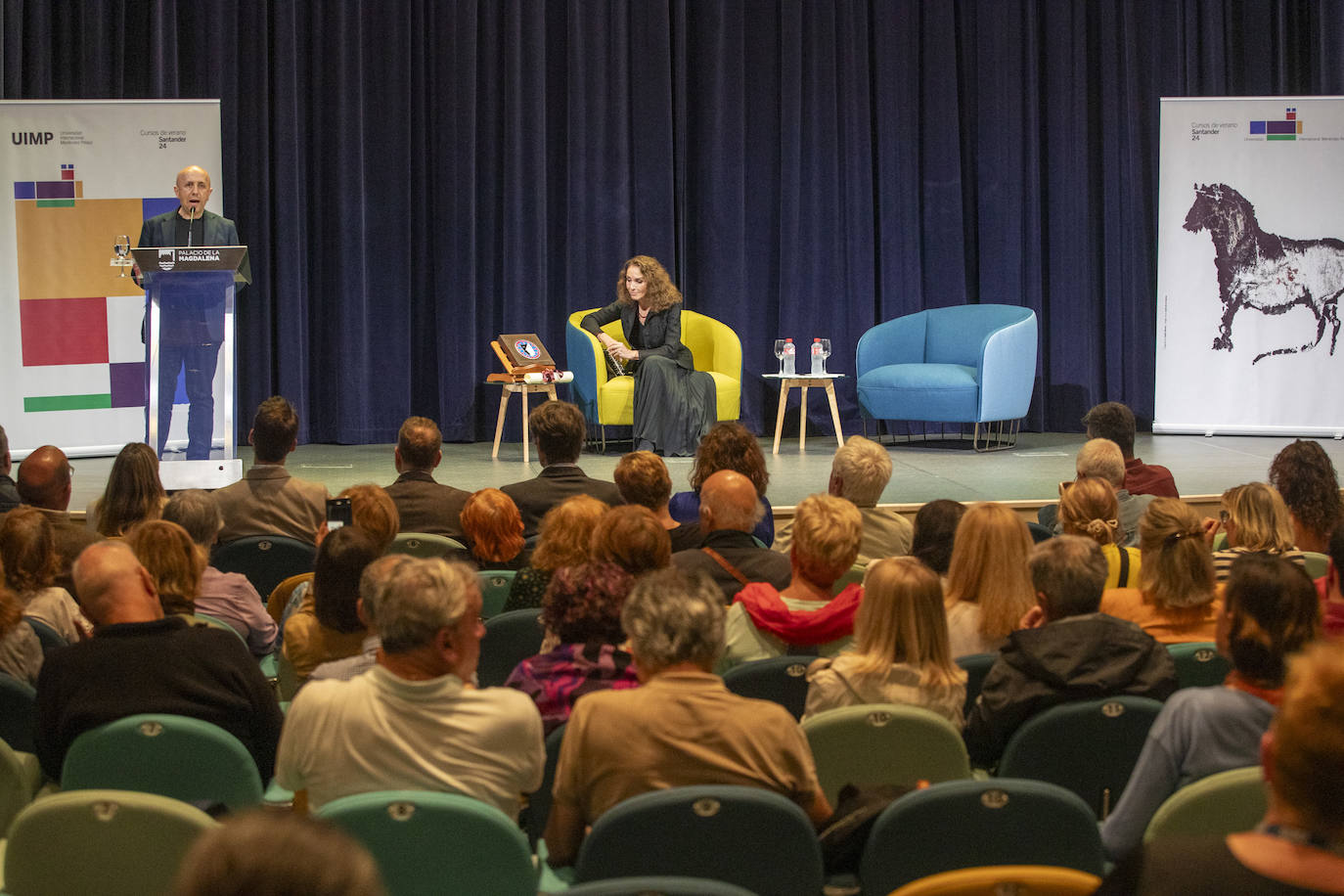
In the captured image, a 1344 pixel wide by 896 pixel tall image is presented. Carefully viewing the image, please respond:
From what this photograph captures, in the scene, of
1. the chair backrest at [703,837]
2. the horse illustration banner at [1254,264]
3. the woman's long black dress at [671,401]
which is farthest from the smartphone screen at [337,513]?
the horse illustration banner at [1254,264]

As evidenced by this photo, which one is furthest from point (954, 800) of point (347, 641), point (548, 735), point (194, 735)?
point (347, 641)

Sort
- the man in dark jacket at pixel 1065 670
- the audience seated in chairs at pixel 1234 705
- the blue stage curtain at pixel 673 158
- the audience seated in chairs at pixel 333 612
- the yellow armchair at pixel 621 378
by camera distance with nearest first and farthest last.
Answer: the audience seated in chairs at pixel 1234 705 → the man in dark jacket at pixel 1065 670 → the audience seated in chairs at pixel 333 612 → the yellow armchair at pixel 621 378 → the blue stage curtain at pixel 673 158

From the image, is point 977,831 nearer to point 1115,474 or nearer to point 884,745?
point 884,745

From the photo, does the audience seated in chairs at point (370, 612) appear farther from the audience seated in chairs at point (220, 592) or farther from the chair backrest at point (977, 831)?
the chair backrest at point (977, 831)

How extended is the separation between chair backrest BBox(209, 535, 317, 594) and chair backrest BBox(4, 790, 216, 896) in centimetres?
211

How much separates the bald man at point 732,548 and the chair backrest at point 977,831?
1270 millimetres

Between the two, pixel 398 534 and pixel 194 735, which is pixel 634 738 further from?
pixel 398 534

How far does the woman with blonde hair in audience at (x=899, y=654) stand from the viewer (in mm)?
2344

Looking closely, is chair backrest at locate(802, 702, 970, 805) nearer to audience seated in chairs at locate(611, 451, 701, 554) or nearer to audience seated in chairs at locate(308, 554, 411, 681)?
audience seated in chairs at locate(308, 554, 411, 681)

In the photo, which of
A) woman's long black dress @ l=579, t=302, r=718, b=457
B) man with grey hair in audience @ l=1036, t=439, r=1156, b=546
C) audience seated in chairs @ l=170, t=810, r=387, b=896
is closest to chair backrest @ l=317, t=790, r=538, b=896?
audience seated in chairs @ l=170, t=810, r=387, b=896

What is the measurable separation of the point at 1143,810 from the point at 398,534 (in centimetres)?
241

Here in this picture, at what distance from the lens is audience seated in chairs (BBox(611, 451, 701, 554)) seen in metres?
3.62

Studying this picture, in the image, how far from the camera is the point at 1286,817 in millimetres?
1269

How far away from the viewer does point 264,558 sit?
385 cm
